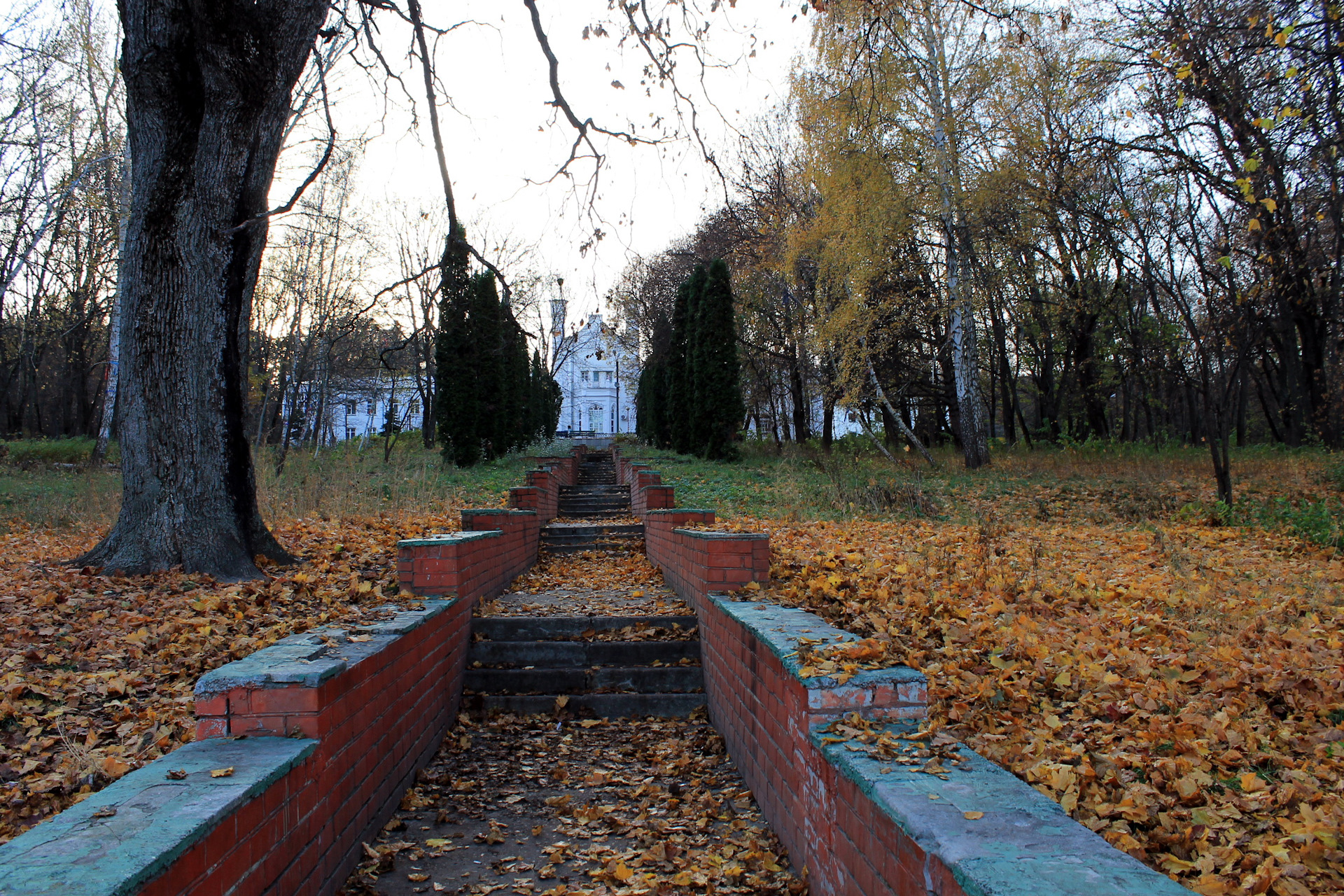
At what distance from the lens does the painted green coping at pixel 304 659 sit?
266 cm

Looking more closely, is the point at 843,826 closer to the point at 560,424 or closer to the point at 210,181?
the point at 210,181

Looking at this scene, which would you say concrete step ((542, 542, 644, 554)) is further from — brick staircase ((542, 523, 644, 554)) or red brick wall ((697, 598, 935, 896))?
red brick wall ((697, 598, 935, 896))

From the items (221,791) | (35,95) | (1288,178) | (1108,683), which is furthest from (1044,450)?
(35,95)

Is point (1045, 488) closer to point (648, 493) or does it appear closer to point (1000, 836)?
point (648, 493)

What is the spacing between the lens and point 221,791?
2082 mm

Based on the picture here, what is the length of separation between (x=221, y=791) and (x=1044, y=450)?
69.0ft

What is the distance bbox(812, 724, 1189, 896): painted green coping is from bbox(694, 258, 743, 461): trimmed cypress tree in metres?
17.6

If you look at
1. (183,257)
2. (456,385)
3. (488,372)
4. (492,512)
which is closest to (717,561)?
(492,512)

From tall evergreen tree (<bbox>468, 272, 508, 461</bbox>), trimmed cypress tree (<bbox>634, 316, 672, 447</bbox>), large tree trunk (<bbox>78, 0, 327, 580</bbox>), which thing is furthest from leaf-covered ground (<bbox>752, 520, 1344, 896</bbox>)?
trimmed cypress tree (<bbox>634, 316, 672, 447</bbox>)

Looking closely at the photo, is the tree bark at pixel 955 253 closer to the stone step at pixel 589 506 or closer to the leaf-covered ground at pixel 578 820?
the stone step at pixel 589 506

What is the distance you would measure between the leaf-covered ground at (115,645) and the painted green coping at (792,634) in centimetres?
208

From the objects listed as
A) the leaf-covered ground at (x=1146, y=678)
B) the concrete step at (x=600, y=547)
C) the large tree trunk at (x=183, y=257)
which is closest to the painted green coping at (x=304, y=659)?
the leaf-covered ground at (x=1146, y=678)

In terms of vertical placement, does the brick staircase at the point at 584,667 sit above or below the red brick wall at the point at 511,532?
below

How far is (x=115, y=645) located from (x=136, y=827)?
8.86 ft
